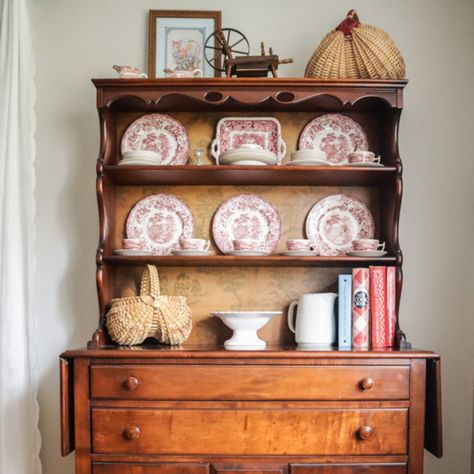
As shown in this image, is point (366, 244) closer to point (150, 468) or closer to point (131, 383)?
point (131, 383)

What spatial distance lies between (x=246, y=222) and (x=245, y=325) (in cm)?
51

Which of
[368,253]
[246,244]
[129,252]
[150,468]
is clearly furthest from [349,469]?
[129,252]

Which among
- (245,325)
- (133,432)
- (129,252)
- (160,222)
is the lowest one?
(133,432)

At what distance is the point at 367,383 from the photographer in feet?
5.95

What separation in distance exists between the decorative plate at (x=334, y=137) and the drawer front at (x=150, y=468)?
1.41 meters

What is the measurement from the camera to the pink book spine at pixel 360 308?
203 cm

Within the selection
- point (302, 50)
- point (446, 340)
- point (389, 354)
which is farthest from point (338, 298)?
point (302, 50)

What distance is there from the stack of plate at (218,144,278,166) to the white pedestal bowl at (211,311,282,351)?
62cm

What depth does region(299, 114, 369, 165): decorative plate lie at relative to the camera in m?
2.33

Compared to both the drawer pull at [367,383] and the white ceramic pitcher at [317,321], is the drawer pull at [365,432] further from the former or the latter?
the white ceramic pitcher at [317,321]

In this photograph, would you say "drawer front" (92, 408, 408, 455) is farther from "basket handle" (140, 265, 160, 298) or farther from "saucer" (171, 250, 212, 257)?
"saucer" (171, 250, 212, 257)

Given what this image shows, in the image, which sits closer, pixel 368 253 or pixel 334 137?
pixel 368 253

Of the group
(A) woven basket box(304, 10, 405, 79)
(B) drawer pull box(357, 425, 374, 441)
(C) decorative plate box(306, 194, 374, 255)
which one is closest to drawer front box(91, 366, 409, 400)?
(B) drawer pull box(357, 425, 374, 441)

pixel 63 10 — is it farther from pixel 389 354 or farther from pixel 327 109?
pixel 389 354
